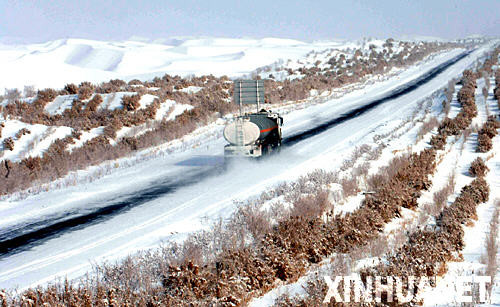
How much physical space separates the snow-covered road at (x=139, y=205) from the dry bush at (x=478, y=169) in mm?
5157

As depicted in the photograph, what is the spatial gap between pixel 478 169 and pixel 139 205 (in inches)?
495

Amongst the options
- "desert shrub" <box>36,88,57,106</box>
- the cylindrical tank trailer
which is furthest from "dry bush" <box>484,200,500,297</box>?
"desert shrub" <box>36,88,57,106</box>

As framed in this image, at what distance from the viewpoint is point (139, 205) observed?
12.5m

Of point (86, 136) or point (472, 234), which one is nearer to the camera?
point (472, 234)

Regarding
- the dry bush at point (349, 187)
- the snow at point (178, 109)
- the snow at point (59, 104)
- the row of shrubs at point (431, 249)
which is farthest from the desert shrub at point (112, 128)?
the row of shrubs at point (431, 249)

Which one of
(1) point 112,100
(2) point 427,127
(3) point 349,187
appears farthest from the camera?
(1) point 112,100

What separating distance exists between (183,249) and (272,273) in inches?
77.4

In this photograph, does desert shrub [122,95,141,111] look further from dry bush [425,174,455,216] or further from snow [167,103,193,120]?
dry bush [425,174,455,216]

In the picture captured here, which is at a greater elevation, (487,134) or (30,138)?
(30,138)

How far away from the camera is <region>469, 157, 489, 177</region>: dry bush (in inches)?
612

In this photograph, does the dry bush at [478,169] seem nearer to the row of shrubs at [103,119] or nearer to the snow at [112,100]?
the row of shrubs at [103,119]

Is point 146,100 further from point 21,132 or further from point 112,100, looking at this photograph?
point 21,132

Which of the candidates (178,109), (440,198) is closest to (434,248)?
(440,198)

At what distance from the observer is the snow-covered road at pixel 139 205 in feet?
29.5
